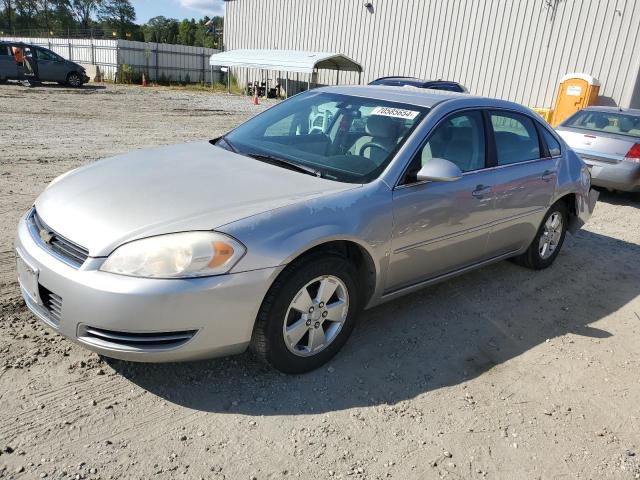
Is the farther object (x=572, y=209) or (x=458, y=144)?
(x=572, y=209)

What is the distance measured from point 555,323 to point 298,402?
7.51 feet

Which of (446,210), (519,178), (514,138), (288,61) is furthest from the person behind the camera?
(288,61)

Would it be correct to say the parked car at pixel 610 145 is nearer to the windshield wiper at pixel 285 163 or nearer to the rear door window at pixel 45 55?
the windshield wiper at pixel 285 163

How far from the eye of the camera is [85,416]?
2625mm

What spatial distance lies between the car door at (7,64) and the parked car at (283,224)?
67.8 feet

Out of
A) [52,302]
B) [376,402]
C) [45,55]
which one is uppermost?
[45,55]

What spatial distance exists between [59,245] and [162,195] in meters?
0.58

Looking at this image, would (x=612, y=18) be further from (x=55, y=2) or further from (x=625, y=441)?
(x=55, y=2)

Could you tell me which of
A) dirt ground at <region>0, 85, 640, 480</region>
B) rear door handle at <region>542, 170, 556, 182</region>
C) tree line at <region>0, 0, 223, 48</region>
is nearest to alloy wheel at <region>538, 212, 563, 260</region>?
rear door handle at <region>542, 170, 556, 182</region>

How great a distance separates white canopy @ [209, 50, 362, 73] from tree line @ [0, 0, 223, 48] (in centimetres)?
4157

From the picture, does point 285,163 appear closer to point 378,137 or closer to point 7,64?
point 378,137

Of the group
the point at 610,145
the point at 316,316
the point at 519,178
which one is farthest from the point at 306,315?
the point at 610,145

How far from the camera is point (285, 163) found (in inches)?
138

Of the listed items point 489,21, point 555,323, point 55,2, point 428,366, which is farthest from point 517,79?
point 55,2
